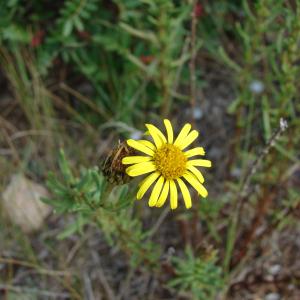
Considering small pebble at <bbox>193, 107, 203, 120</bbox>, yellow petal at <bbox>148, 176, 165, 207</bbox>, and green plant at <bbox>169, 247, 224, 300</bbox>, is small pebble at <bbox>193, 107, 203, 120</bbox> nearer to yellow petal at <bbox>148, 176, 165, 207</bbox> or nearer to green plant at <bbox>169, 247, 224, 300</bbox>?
green plant at <bbox>169, 247, 224, 300</bbox>

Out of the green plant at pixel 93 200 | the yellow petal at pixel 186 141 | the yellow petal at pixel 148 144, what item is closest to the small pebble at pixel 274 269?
the green plant at pixel 93 200

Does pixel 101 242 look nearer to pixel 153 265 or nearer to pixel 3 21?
pixel 153 265

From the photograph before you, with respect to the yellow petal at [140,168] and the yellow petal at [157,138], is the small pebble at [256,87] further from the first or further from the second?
the yellow petal at [140,168]

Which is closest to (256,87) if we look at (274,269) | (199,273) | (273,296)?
(274,269)

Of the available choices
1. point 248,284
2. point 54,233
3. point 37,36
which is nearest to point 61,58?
point 37,36

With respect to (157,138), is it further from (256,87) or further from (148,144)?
(256,87)

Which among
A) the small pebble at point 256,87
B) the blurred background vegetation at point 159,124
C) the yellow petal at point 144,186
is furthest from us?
the small pebble at point 256,87
